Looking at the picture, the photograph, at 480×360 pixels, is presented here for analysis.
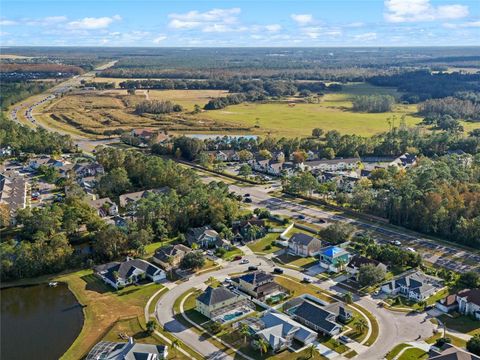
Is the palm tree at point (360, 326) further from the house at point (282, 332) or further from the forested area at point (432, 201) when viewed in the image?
the forested area at point (432, 201)

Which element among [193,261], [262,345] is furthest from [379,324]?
[193,261]

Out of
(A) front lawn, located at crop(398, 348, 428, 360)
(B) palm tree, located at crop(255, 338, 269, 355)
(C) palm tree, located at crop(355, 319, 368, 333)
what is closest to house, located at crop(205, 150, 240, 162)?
(C) palm tree, located at crop(355, 319, 368, 333)

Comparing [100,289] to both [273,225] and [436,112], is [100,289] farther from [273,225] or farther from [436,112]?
[436,112]

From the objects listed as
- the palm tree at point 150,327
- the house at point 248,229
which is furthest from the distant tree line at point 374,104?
the palm tree at point 150,327

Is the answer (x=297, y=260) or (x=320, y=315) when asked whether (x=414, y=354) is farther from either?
(x=297, y=260)

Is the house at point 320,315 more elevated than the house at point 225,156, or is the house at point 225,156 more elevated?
the house at point 225,156

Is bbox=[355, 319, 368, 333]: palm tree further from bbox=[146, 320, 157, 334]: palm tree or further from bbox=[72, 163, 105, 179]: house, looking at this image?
bbox=[72, 163, 105, 179]: house
